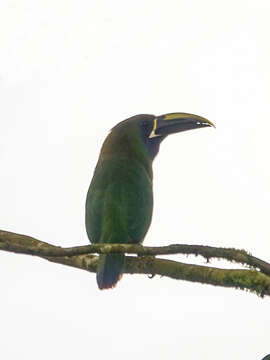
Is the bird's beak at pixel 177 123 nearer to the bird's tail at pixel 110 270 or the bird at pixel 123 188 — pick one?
the bird at pixel 123 188

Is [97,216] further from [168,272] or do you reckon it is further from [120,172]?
[168,272]

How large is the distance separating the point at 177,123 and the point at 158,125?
212mm

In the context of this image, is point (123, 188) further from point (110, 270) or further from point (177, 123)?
point (177, 123)

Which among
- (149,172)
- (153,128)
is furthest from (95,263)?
(153,128)

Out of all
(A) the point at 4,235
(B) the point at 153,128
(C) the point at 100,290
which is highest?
Result: (B) the point at 153,128

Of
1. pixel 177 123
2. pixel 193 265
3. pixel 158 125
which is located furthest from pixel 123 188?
pixel 193 265

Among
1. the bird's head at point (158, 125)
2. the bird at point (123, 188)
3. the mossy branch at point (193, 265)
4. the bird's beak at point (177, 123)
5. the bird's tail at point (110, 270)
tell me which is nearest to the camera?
the mossy branch at point (193, 265)

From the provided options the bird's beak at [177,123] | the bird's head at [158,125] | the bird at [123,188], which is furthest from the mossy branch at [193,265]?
the bird's beak at [177,123]

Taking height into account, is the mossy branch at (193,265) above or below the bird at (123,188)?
below

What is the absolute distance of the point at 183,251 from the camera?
3.34 meters

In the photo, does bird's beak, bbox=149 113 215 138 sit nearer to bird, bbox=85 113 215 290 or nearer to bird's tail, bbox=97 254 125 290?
bird, bbox=85 113 215 290

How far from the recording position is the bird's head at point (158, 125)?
22.0 feet

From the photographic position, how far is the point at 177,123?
691cm

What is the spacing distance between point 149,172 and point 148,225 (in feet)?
2.52
